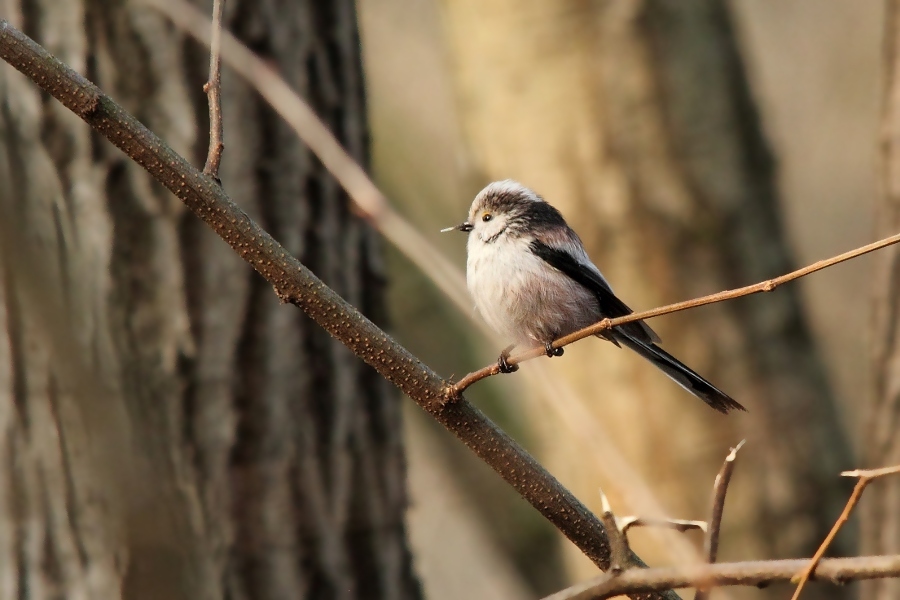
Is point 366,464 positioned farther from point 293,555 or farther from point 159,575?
point 159,575

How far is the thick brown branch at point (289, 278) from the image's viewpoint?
1880 millimetres

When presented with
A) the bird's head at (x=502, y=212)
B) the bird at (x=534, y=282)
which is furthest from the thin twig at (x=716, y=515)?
the bird's head at (x=502, y=212)

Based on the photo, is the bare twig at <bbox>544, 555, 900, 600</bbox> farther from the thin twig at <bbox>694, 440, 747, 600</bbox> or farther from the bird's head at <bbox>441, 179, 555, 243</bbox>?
the bird's head at <bbox>441, 179, 555, 243</bbox>

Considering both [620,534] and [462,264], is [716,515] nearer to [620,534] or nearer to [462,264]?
[620,534]

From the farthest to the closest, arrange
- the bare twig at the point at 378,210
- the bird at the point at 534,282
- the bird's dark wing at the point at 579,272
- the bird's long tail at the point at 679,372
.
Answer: the bird's dark wing at the point at 579,272
the bird at the point at 534,282
the bird's long tail at the point at 679,372
the bare twig at the point at 378,210

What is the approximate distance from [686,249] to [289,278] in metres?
3.18

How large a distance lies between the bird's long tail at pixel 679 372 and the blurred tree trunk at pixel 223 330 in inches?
31.7

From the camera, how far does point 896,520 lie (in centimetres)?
367

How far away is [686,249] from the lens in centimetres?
470

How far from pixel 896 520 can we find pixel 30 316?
3275mm

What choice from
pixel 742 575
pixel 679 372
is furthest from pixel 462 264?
pixel 742 575

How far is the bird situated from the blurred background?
330mm

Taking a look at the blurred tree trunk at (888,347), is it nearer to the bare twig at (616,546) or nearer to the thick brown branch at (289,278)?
the thick brown branch at (289,278)

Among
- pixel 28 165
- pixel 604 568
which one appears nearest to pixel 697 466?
pixel 604 568
